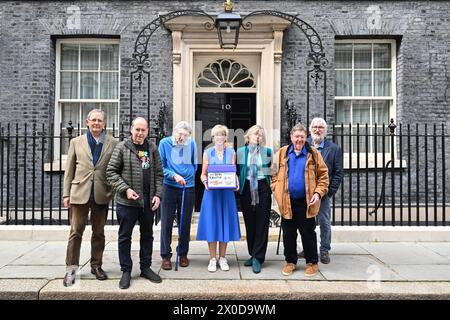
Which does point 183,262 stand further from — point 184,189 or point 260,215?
point 260,215

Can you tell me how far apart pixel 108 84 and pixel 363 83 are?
17.3 ft

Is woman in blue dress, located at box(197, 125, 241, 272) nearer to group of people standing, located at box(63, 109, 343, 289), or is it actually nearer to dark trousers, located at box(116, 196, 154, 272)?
group of people standing, located at box(63, 109, 343, 289)

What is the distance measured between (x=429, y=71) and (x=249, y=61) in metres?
3.59

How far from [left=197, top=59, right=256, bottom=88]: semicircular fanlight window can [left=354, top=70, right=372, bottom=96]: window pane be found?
2184 mm

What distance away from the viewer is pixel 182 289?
14.6ft

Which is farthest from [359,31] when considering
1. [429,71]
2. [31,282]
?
[31,282]

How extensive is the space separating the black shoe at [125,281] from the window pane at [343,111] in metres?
5.92

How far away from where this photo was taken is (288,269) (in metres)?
4.98

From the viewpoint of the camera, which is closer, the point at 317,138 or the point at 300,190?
the point at 300,190

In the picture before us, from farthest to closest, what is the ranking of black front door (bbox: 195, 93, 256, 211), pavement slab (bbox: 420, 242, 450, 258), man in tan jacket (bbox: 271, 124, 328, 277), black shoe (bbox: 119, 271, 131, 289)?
black front door (bbox: 195, 93, 256, 211) < pavement slab (bbox: 420, 242, 450, 258) < man in tan jacket (bbox: 271, 124, 328, 277) < black shoe (bbox: 119, 271, 131, 289)

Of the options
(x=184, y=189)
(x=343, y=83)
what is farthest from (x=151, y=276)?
(x=343, y=83)

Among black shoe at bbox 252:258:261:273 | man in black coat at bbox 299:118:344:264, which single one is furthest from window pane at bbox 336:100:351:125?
black shoe at bbox 252:258:261:273

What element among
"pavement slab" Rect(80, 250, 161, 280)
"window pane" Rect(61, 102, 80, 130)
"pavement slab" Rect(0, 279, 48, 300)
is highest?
"window pane" Rect(61, 102, 80, 130)

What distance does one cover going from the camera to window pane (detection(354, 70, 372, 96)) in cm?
904
